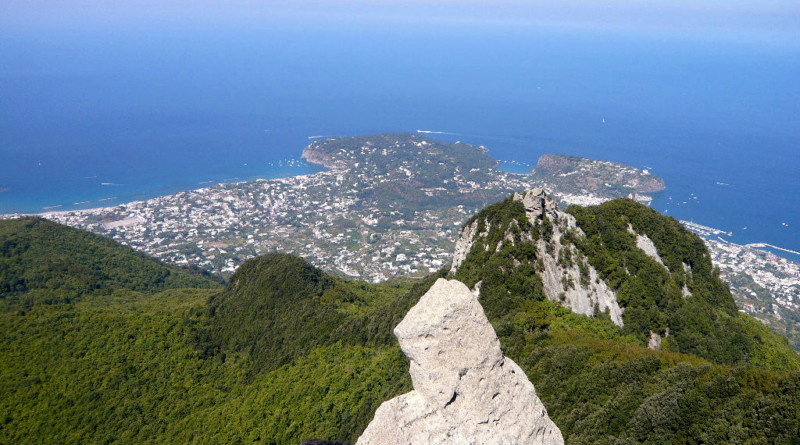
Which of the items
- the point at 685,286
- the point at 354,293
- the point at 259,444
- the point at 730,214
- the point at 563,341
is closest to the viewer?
the point at 563,341

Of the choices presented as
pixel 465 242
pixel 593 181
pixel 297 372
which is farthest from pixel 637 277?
pixel 593 181

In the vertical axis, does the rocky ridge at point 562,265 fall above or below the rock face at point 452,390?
below

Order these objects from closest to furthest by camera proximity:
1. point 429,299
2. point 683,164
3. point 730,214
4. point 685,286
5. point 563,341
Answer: point 429,299
point 563,341
point 685,286
point 730,214
point 683,164

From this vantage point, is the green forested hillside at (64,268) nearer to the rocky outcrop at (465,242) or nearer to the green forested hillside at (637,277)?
the rocky outcrop at (465,242)

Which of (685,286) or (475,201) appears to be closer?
(685,286)

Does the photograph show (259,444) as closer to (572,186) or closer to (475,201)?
(475,201)

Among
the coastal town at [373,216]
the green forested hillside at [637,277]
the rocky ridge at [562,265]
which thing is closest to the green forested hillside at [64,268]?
the coastal town at [373,216]

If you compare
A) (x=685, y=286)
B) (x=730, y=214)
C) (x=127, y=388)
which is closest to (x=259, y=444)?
(x=127, y=388)
